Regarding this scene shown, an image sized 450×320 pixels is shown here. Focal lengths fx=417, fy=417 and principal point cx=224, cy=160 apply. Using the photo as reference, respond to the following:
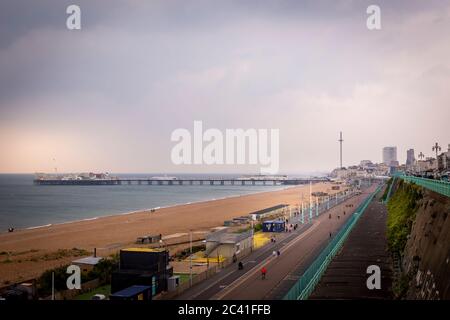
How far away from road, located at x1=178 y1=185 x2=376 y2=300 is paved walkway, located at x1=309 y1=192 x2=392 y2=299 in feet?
6.31

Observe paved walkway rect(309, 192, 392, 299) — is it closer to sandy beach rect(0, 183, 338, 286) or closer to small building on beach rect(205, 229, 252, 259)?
small building on beach rect(205, 229, 252, 259)

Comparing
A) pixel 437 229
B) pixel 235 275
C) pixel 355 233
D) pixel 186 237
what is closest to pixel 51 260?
pixel 186 237

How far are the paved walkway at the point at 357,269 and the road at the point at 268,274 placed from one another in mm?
1923

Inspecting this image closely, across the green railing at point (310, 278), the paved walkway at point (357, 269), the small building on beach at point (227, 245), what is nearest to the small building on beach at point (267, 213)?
the paved walkway at point (357, 269)

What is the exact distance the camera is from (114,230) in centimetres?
4722

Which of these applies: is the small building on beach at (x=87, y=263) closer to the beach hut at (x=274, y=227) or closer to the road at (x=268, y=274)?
the road at (x=268, y=274)

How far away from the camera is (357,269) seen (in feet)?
61.8

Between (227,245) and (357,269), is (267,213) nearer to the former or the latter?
(227,245)

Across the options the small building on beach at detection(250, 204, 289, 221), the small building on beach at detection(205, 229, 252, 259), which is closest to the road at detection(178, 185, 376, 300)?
the small building on beach at detection(205, 229, 252, 259)

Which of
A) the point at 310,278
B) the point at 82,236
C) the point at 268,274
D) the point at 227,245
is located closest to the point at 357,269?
the point at 310,278

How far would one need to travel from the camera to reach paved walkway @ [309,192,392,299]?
1483 centimetres

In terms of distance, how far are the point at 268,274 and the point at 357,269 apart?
4362 millimetres

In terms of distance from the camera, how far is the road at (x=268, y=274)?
56.9ft
